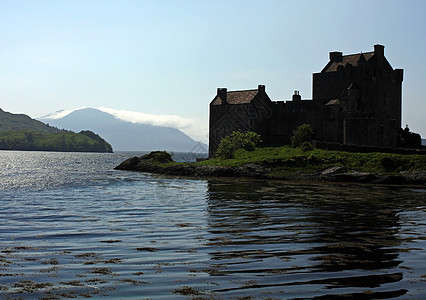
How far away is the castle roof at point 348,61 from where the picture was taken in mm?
77819

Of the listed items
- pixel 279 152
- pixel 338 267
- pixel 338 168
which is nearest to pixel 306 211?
pixel 338 267

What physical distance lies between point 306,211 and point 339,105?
5002 cm

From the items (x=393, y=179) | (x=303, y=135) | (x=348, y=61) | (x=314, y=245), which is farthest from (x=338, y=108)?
(x=314, y=245)

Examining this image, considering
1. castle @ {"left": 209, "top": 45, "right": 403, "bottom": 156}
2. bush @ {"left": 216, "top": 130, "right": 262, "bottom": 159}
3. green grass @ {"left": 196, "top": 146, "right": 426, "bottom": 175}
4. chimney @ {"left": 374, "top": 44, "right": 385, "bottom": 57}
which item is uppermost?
chimney @ {"left": 374, "top": 44, "right": 385, "bottom": 57}

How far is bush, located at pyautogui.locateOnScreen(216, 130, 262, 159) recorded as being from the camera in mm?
77787

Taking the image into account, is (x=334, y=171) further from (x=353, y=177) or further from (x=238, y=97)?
(x=238, y=97)

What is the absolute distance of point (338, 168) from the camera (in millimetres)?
57062

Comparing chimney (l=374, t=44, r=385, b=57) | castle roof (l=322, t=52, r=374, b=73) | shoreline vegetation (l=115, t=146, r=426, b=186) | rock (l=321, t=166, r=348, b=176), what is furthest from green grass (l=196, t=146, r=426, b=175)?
chimney (l=374, t=44, r=385, b=57)

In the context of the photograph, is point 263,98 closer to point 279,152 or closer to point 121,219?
point 279,152

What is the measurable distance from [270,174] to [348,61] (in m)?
30.4

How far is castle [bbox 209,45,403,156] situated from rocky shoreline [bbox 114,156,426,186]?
45.8 feet

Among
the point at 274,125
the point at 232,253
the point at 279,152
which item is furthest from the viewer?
the point at 274,125

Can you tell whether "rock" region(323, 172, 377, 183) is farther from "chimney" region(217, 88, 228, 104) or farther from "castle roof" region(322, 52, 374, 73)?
"chimney" region(217, 88, 228, 104)

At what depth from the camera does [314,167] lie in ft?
197
